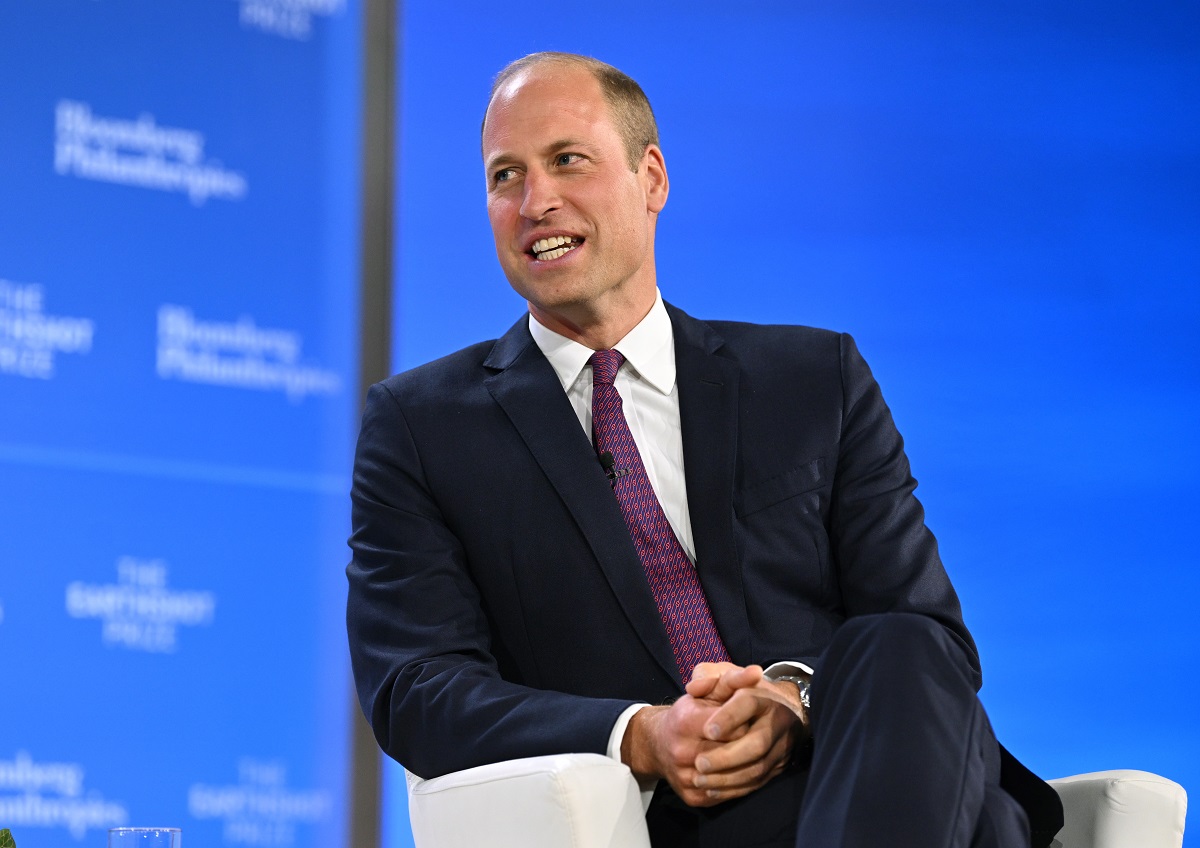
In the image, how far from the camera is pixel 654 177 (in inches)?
97.6

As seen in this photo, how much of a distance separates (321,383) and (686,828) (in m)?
2.05

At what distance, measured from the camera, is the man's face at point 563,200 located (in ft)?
7.40

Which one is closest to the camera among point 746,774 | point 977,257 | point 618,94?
point 746,774

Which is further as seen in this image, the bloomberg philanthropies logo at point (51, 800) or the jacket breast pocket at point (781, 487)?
the bloomberg philanthropies logo at point (51, 800)

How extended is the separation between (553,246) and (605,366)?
21 centimetres

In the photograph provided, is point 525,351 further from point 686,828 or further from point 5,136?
point 5,136

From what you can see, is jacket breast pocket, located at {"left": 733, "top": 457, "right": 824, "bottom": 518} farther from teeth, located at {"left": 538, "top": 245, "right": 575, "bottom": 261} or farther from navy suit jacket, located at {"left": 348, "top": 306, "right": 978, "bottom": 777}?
teeth, located at {"left": 538, "top": 245, "right": 575, "bottom": 261}

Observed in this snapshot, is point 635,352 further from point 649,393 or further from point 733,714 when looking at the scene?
point 733,714

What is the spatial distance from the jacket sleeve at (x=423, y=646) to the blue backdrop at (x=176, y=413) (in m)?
1.21

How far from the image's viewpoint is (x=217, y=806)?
130 inches

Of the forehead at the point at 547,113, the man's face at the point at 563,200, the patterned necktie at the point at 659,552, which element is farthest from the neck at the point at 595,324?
the forehead at the point at 547,113

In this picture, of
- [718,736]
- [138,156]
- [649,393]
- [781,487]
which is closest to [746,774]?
[718,736]

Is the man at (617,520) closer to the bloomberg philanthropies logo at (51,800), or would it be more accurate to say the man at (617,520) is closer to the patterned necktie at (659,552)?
the patterned necktie at (659,552)

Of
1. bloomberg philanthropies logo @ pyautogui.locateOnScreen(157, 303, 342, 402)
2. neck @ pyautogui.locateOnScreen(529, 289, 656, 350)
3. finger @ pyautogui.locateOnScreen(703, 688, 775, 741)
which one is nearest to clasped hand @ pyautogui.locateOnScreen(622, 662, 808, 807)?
finger @ pyautogui.locateOnScreen(703, 688, 775, 741)
